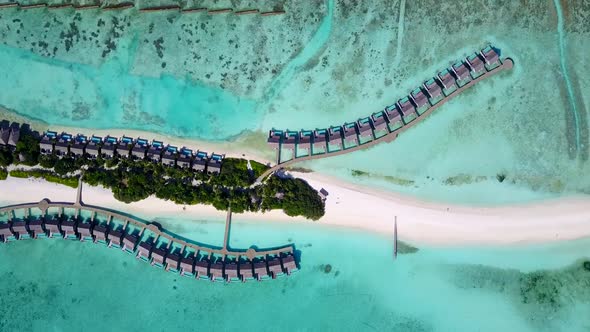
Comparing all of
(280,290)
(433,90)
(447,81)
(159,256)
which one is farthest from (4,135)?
(447,81)

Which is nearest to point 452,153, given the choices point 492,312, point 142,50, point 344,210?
point 344,210

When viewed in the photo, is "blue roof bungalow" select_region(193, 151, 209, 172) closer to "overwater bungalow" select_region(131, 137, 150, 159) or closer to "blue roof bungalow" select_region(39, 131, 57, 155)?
"overwater bungalow" select_region(131, 137, 150, 159)

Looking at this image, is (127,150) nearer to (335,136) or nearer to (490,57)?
(335,136)

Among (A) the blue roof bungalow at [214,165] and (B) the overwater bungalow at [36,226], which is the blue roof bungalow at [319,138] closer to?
(A) the blue roof bungalow at [214,165]

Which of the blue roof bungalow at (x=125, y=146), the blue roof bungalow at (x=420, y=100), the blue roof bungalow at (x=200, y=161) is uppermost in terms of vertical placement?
the blue roof bungalow at (x=420, y=100)

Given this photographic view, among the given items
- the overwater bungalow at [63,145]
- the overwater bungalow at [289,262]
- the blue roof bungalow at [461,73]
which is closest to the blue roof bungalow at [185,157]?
the overwater bungalow at [63,145]

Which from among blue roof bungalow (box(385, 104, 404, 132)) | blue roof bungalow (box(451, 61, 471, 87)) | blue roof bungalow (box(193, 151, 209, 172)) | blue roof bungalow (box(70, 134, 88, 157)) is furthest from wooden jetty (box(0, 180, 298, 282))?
blue roof bungalow (box(451, 61, 471, 87))

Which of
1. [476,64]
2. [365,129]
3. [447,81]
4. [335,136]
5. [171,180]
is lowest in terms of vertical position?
[171,180]
